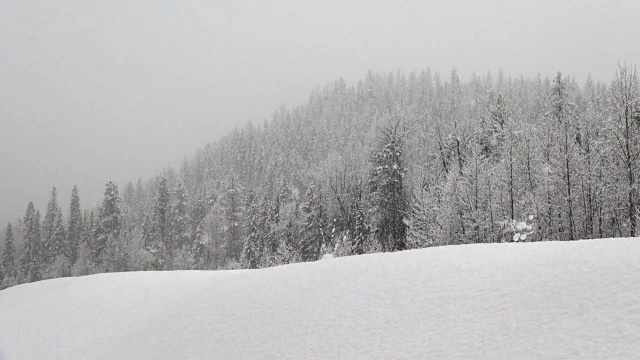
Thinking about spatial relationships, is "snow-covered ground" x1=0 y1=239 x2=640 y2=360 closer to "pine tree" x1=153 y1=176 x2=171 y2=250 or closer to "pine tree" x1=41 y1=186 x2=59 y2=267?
"pine tree" x1=153 y1=176 x2=171 y2=250

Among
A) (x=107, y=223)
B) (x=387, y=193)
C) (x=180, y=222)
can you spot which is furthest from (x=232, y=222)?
(x=387, y=193)

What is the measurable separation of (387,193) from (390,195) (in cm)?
34

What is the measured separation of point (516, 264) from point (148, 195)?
135 metres

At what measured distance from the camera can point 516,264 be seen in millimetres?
4984

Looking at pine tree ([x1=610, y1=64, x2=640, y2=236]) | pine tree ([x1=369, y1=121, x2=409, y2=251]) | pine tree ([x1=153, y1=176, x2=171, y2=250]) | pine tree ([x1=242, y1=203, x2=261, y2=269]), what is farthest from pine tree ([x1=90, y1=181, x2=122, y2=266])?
pine tree ([x1=610, y1=64, x2=640, y2=236])

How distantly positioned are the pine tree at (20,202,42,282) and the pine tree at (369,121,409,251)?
73372 millimetres

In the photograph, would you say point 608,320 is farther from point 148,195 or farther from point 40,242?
point 148,195

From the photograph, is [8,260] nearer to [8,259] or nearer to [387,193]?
[8,259]

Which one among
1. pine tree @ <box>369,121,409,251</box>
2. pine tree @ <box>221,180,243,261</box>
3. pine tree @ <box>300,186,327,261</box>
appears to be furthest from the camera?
pine tree @ <box>221,180,243,261</box>

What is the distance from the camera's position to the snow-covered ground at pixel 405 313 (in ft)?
12.0

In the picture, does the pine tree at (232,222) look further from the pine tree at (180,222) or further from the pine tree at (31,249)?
the pine tree at (31,249)

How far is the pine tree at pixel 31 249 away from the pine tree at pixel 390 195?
73372mm

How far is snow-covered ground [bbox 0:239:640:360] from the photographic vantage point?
12.0 ft

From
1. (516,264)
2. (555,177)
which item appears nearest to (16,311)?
(516,264)
